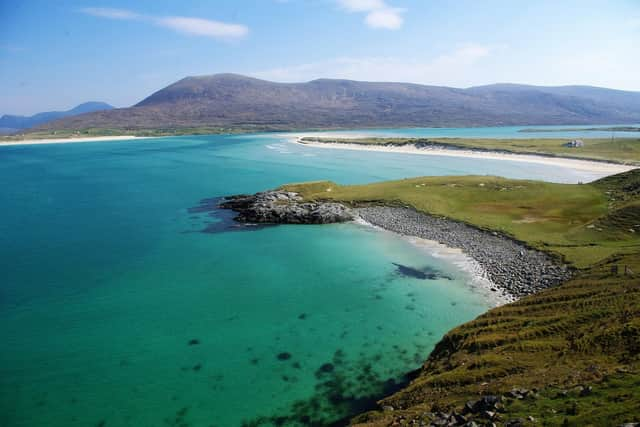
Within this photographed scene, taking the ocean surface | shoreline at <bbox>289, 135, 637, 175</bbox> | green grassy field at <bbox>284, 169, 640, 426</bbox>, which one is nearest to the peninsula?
green grassy field at <bbox>284, 169, 640, 426</bbox>

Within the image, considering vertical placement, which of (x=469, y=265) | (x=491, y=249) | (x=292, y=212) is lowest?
(x=469, y=265)

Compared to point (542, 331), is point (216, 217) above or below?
below

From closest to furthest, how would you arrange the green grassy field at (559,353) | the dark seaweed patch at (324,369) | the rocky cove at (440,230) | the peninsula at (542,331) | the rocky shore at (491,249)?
the green grassy field at (559,353)
the peninsula at (542,331)
the dark seaweed patch at (324,369)
the rocky shore at (491,249)
the rocky cove at (440,230)

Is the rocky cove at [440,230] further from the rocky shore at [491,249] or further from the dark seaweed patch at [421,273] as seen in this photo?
the dark seaweed patch at [421,273]

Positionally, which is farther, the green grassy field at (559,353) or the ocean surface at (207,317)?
the ocean surface at (207,317)

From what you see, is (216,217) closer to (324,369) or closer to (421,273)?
(421,273)

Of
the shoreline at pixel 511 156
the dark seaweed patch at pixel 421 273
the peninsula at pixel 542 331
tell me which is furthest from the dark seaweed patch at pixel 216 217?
the shoreline at pixel 511 156

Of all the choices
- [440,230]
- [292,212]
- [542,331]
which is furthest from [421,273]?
[292,212]
